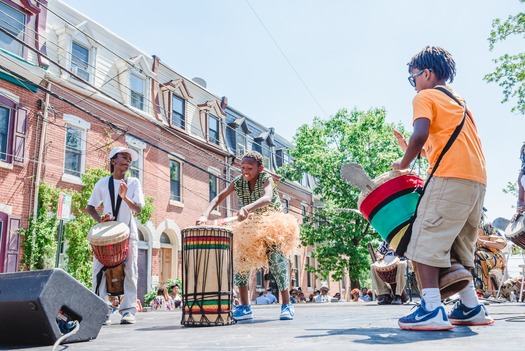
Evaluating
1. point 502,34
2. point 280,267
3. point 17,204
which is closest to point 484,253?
point 280,267

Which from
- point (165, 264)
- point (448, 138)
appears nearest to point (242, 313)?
point (448, 138)

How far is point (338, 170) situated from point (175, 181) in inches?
372

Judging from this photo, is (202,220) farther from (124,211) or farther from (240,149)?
(240,149)

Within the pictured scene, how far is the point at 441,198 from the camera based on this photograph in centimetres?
334

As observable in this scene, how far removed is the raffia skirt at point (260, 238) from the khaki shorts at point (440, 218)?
1972mm

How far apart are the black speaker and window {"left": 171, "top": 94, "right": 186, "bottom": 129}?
1814 cm

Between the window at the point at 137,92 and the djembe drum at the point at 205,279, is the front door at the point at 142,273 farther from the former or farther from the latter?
the djembe drum at the point at 205,279

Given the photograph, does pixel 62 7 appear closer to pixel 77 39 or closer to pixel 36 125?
pixel 77 39

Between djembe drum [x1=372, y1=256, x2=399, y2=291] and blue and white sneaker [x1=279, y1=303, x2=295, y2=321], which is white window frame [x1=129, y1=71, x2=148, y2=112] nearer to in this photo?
djembe drum [x1=372, y1=256, x2=399, y2=291]

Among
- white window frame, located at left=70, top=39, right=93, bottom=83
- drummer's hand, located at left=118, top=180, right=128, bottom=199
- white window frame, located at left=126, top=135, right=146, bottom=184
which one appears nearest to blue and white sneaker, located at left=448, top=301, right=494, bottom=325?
drummer's hand, located at left=118, top=180, right=128, bottom=199

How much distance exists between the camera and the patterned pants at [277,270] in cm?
528

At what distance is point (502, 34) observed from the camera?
18000mm

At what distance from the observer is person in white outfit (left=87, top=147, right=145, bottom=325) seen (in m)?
5.53

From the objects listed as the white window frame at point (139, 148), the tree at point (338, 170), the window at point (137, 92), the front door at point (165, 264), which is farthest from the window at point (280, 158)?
the white window frame at point (139, 148)
